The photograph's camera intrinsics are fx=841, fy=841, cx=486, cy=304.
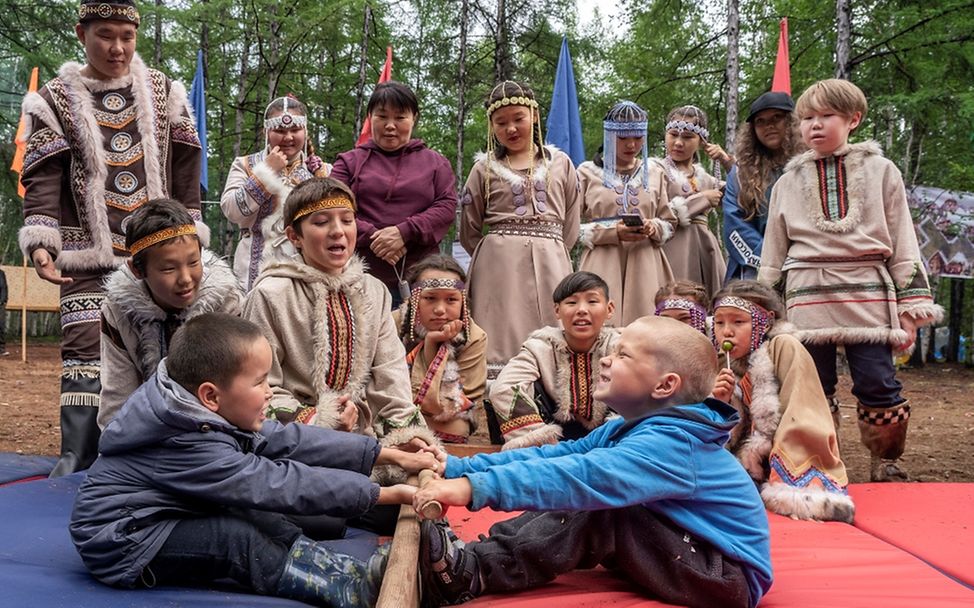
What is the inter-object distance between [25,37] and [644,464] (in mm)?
15959

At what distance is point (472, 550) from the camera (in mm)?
2334

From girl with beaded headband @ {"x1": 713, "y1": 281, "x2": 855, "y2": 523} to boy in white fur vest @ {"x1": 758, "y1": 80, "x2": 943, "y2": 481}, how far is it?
0.40 m

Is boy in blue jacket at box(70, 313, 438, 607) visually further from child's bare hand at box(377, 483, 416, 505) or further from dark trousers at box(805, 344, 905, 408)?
dark trousers at box(805, 344, 905, 408)

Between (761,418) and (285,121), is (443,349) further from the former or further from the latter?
(285,121)

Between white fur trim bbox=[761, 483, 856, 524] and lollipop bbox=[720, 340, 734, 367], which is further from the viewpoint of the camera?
lollipop bbox=[720, 340, 734, 367]

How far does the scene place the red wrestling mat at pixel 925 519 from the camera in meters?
2.79

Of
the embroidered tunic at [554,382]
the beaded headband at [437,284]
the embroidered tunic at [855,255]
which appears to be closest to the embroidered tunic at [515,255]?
the beaded headband at [437,284]

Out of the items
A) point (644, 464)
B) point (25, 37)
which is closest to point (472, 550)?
point (644, 464)

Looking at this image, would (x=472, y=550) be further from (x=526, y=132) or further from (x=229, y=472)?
(x=526, y=132)

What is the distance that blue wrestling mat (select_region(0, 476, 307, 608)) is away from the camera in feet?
6.68

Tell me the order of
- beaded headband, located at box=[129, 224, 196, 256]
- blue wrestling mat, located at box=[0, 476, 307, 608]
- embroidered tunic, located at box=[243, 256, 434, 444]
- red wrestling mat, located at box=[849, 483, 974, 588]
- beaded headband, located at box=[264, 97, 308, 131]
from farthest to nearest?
1. beaded headband, located at box=[264, 97, 308, 131]
2. embroidered tunic, located at box=[243, 256, 434, 444]
3. beaded headband, located at box=[129, 224, 196, 256]
4. red wrestling mat, located at box=[849, 483, 974, 588]
5. blue wrestling mat, located at box=[0, 476, 307, 608]

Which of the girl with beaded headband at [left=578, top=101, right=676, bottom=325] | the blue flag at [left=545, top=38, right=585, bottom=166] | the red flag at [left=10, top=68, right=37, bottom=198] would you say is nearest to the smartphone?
the girl with beaded headband at [left=578, top=101, right=676, bottom=325]

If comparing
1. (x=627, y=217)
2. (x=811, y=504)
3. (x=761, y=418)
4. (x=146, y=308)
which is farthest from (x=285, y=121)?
(x=811, y=504)

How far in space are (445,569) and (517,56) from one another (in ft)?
51.2
